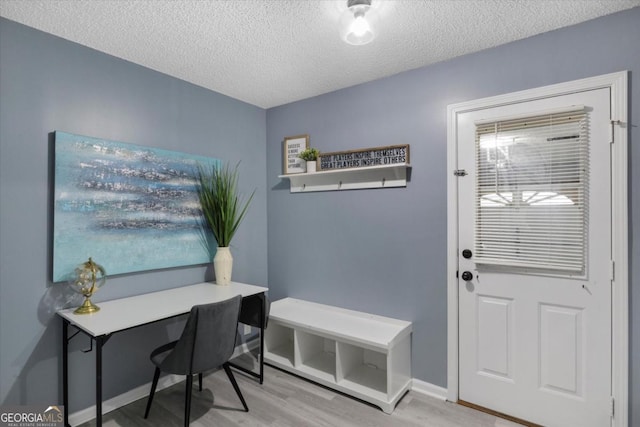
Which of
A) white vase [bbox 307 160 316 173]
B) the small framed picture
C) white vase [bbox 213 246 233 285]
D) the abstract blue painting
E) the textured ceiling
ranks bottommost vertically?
white vase [bbox 213 246 233 285]

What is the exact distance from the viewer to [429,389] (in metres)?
2.44

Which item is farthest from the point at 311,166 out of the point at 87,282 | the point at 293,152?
the point at 87,282

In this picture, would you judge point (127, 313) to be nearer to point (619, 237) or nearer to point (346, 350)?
point (346, 350)

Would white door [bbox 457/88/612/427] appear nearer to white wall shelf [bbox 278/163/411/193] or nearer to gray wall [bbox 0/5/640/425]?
gray wall [bbox 0/5/640/425]

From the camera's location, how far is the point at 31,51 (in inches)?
76.8

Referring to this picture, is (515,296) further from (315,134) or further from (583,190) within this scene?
(315,134)

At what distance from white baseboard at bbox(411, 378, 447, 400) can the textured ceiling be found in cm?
245

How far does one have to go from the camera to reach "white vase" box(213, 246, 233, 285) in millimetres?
2744

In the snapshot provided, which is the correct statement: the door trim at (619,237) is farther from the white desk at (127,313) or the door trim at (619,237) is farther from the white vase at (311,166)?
the white desk at (127,313)

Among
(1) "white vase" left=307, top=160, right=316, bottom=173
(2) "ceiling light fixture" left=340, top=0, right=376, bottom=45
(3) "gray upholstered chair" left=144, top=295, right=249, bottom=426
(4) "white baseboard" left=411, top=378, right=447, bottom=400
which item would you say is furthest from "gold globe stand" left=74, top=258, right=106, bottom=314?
(4) "white baseboard" left=411, top=378, right=447, bottom=400

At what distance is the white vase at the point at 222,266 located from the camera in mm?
2744

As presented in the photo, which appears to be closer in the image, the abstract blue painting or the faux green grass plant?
the abstract blue painting

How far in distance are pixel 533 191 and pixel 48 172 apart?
3.08m

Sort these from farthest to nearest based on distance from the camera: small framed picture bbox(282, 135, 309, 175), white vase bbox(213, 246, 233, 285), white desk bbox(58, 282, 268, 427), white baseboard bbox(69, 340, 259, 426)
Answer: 1. small framed picture bbox(282, 135, 309, 175)
2. white vase bbox(213, 246, 233, 285)
3. white baseboard bbox(69, 340, 259, 426)
4. white desk bbox(58, 282, 268, 427)
